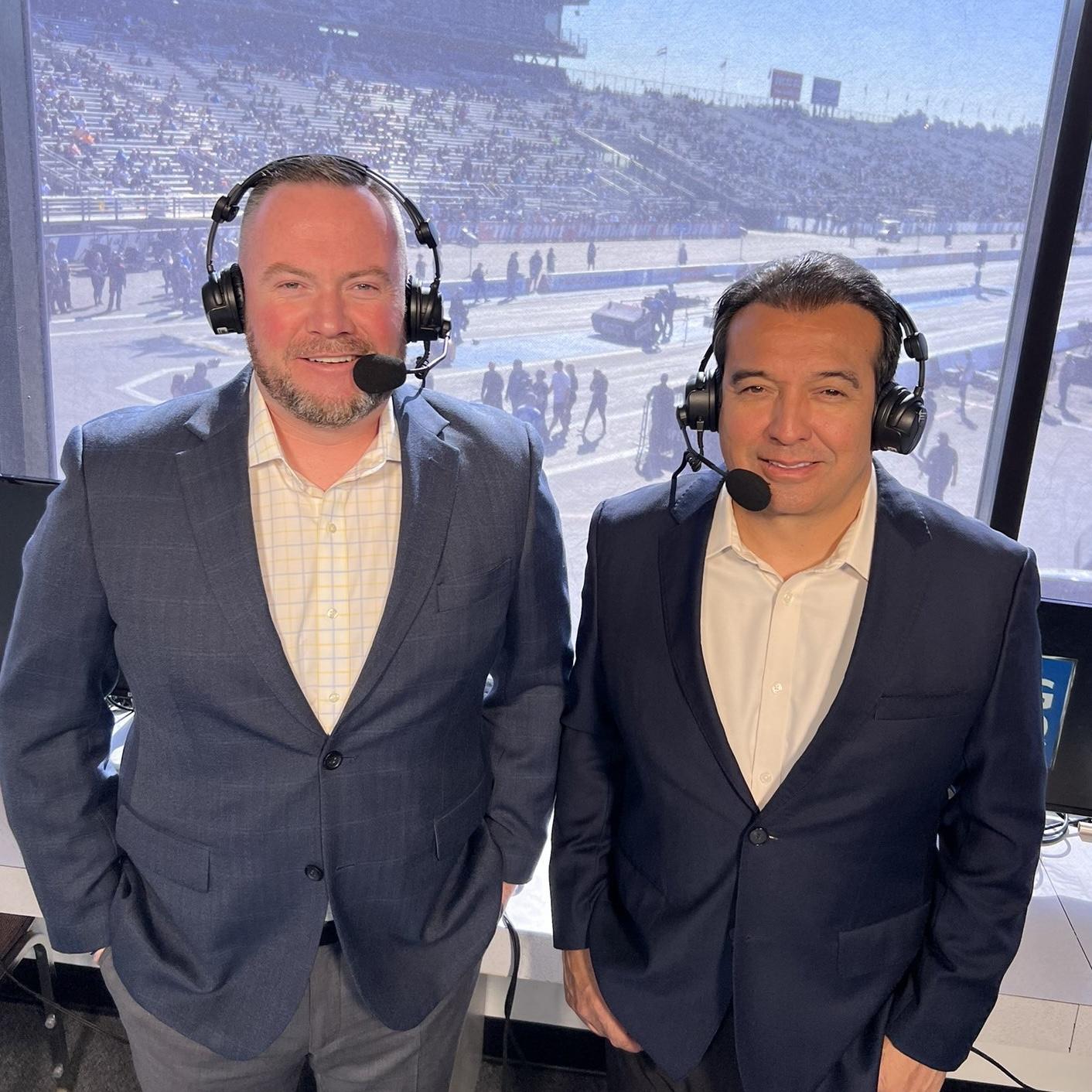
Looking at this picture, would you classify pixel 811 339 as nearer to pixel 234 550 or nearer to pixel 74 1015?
pixel 234 550

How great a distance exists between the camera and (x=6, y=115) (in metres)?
2.42

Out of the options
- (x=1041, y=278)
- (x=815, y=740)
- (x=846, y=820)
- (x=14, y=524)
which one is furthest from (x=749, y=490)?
(x=14, y=524)

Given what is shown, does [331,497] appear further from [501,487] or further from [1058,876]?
[1058,876]

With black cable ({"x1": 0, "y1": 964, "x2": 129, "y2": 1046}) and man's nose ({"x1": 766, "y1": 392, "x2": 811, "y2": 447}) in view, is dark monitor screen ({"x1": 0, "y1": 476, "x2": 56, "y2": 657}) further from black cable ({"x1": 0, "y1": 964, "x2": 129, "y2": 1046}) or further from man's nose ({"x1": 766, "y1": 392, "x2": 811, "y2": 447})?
man's nose ({"x1": 766, "y1": 392, "x2": 811, "y2": 447})

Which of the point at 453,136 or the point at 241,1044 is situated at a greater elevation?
the point at 453,136

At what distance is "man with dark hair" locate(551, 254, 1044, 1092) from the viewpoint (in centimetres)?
132


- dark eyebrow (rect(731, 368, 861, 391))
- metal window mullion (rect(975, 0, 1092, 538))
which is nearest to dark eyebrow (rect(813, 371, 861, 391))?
dark eyebrow (rect(731, 368, 861, 391))

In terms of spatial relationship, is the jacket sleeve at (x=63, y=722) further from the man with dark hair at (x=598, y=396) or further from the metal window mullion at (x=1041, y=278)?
the metal window mullion at (x=1041, y=278)

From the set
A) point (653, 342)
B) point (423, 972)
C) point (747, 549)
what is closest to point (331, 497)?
point (747, 549)

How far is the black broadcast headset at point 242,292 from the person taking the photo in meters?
1.43

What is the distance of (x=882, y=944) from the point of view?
140cm

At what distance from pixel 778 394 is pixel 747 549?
0.72 ft

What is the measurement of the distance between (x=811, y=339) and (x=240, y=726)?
0.92 m

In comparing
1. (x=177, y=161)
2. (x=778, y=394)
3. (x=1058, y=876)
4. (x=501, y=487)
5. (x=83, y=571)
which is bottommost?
(x=1058, y=876)
